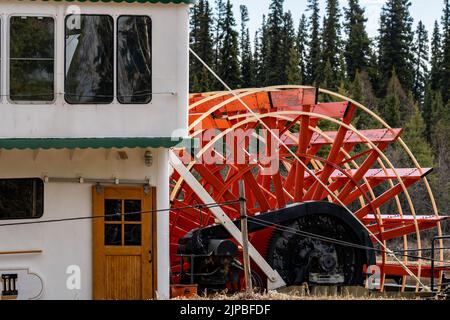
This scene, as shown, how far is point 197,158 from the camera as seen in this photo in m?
14.9

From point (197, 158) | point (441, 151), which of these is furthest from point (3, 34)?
point (441, 151)

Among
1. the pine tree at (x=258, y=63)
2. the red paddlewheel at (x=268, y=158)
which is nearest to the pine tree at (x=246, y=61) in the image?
the pine tree at (x=258, y=63)

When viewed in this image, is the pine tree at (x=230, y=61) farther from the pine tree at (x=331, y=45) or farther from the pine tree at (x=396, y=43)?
the pine tree at (x=396, y=43)

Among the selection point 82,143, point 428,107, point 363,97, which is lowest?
point 82,143

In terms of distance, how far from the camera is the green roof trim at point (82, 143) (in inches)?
392

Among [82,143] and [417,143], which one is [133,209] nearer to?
[82,143]

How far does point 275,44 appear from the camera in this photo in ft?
202

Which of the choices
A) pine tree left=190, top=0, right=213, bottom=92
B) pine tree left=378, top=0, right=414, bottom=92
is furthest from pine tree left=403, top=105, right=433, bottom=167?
pine tree left=378, top=0, right=414, bottom=92

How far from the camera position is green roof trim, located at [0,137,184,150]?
9.95 meters

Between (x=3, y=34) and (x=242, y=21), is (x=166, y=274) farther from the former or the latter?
(x=242, y=21)

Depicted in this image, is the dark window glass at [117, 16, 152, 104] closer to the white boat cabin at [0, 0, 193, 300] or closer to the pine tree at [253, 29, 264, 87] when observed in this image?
the white boat cabin at [0, 0, 193, 300]

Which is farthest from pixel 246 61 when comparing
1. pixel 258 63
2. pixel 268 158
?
pixel 268 158

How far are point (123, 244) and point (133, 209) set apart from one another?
357mm

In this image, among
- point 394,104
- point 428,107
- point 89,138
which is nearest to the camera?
point 89,138
